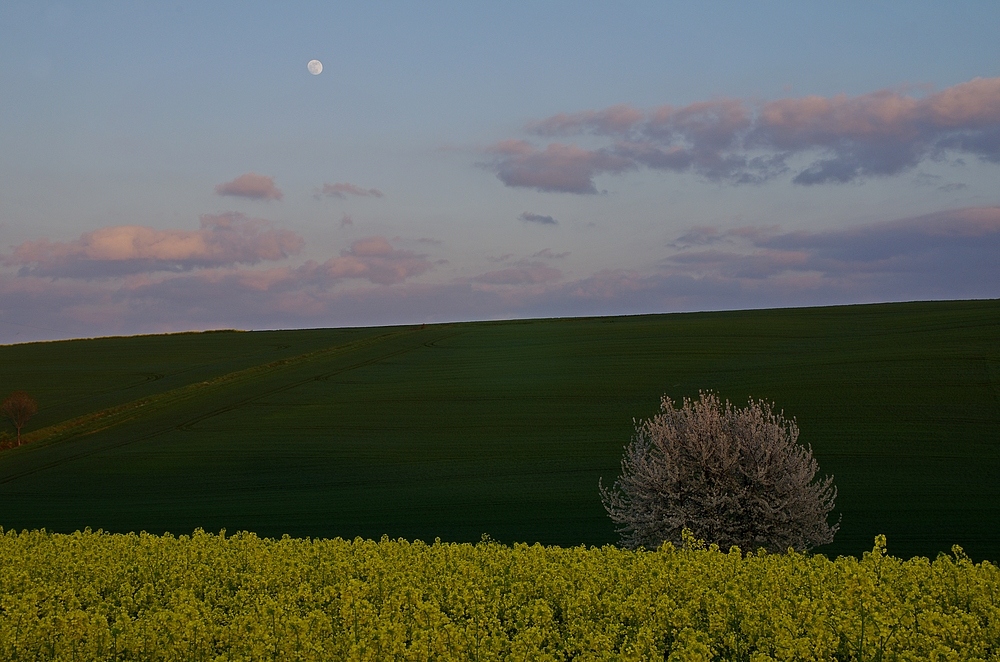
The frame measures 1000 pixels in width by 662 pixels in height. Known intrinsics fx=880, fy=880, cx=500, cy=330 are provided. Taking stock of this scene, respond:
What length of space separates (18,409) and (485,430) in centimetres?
2116

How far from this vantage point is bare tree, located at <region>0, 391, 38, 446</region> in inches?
1499

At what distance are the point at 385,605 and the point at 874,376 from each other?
106 ft

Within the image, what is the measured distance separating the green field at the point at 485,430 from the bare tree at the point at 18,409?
107 cm

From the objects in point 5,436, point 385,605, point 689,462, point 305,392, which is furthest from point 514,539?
point 5,436

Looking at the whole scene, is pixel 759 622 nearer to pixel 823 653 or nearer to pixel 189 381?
pixel 823 653

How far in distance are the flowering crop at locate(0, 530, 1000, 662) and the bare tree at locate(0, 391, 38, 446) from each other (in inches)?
1222

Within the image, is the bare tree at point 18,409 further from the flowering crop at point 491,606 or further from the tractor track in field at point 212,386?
the flowering crop at point 491,606

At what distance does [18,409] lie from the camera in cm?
3847

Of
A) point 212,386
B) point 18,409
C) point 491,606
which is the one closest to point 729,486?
point 491,606

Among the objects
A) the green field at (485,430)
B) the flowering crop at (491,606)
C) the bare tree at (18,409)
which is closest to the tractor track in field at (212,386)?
the green field at (485,430)

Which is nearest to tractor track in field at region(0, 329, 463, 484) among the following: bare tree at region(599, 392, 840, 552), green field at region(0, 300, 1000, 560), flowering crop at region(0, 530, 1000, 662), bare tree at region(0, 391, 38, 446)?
green field at region(0, 300, 1000, 560)

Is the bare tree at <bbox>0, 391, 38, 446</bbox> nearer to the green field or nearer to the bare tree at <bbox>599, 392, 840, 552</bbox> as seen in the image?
the green field

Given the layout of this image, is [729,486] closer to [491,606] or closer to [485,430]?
[491,606]

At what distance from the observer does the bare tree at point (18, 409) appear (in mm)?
38072
